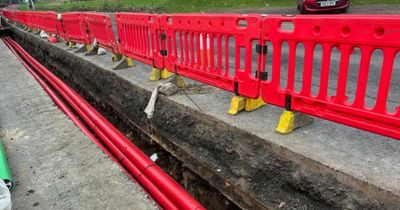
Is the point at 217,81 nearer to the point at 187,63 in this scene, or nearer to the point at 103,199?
the point at 187,63

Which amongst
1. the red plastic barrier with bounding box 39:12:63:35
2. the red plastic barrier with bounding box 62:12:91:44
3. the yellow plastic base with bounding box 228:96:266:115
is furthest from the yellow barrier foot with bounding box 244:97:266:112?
the red plastic barrier with bounding box 39:12:63:35

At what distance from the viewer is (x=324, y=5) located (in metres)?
13.7

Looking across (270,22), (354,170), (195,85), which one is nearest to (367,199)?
(354,170)

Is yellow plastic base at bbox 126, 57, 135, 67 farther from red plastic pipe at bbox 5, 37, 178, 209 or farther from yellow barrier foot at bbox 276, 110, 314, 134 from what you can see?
yellow barrier foot at bbox 276, 110, 314, 134

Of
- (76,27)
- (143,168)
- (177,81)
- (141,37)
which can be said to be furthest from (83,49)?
(143,168)

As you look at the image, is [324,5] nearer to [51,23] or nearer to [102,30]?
[102,30]

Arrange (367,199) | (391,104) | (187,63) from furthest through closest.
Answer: (187,63)
(391,104)
(367,199)

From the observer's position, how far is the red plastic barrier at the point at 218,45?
12.2 ft

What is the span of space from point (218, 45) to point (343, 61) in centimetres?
161

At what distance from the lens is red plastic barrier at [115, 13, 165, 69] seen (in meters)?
5.43

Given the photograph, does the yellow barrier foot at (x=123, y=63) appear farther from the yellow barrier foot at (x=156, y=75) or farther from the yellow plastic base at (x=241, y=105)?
the yellow plastic base at (x=241, y=105)

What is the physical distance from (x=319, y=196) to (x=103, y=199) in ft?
6.43

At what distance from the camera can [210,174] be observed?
397 cm

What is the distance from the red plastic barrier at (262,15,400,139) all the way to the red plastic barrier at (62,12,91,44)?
689 cm
